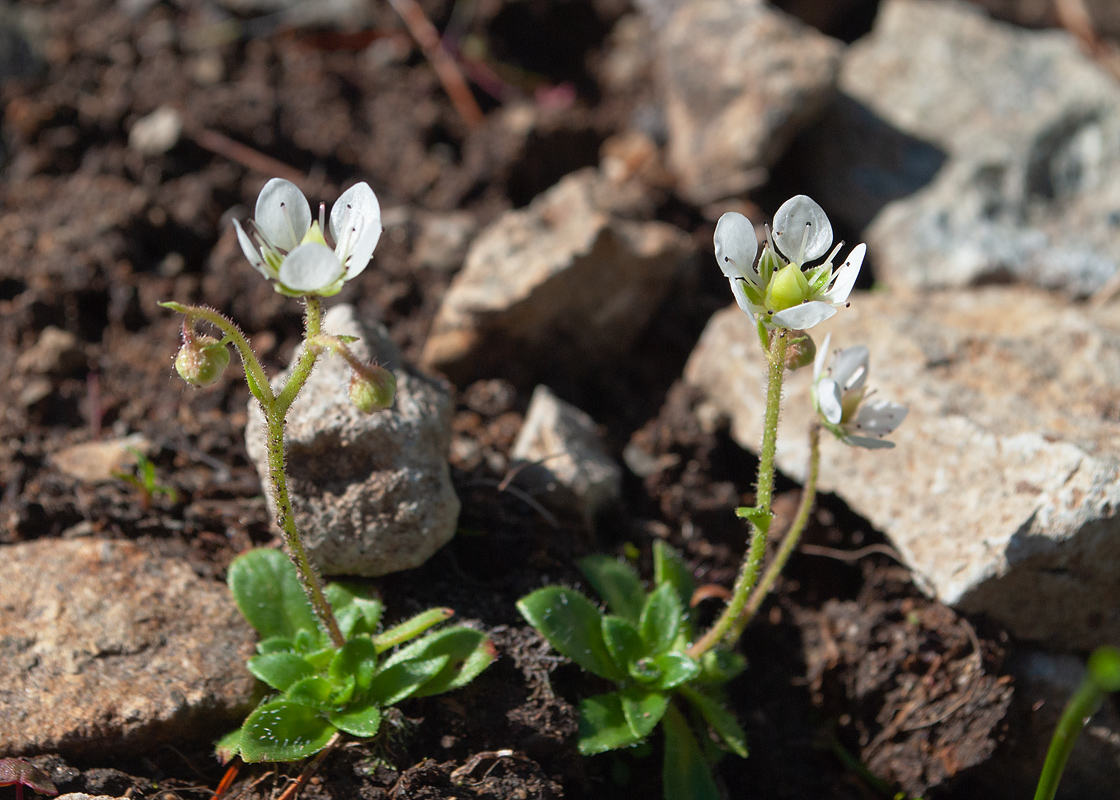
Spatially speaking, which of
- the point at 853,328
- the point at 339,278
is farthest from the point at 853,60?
the point at 339,278

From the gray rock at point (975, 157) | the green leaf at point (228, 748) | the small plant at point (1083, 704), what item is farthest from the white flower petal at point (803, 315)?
the gray rock at point (975, 157)

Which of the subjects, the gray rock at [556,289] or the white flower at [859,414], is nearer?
the white flower at [859,414]

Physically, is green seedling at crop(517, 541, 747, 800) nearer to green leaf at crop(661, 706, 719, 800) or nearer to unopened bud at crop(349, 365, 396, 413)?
green leaf at crop(661, 706, 719, 800)

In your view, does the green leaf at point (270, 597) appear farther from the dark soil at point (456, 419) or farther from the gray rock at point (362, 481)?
the dark soil at point (456, 419)

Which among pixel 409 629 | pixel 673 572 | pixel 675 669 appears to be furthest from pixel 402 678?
pixel 673 572

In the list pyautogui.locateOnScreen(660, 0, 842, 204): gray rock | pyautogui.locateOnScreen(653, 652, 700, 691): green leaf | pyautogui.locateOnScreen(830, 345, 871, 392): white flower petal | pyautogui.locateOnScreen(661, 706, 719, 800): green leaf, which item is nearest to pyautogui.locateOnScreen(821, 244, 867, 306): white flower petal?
pyautogui.locateOnScreen(830, 345, 871, 392): white flower petal

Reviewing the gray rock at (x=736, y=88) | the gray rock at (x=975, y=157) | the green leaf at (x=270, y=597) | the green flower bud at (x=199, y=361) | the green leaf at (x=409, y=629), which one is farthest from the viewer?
the gray rock at (x=736, y=88)

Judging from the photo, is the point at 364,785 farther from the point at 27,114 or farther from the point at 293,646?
the point at 27,114
